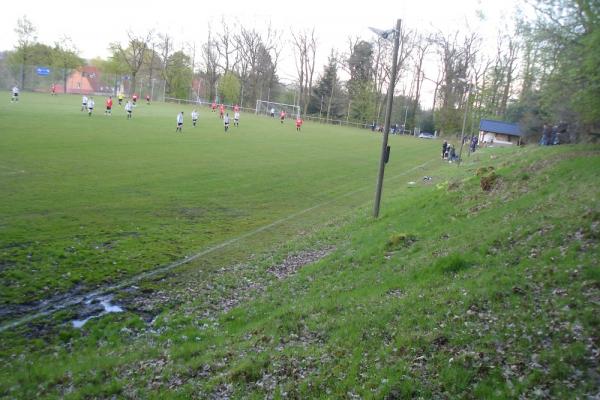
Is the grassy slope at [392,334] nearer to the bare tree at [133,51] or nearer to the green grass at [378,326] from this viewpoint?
the green grass at [378,326]

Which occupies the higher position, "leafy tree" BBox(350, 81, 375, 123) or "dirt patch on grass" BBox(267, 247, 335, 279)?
"leafy tree" BBox(350, 81, 375, 123)

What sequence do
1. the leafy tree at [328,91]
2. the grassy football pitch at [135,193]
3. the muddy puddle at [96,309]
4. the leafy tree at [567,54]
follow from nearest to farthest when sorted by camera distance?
the muddy puddle at [96,309] → the grassy football pitch at [135,193] → the leafy tree at [567,54] → the leafy tree at [328,91]

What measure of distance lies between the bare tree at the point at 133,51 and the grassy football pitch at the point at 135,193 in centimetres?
6466

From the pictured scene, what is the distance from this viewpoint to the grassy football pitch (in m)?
13.0

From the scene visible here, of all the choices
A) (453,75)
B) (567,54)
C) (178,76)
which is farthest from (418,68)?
(567,54)

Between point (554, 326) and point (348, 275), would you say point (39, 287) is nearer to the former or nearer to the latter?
point (348, 275)

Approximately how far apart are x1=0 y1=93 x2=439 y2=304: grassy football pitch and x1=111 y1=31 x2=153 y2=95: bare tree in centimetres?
6466

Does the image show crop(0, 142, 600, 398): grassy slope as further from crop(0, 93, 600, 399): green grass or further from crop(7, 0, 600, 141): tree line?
crop(7, 0, 600, 141): tree line

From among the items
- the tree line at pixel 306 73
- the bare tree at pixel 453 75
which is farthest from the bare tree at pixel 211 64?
the bare tree at pixel 453 75

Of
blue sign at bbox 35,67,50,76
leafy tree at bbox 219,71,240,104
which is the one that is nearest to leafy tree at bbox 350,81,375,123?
leafy tree at bbox 219,71,240,104

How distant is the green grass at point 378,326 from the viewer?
6648 mm

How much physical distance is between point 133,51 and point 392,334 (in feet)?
359

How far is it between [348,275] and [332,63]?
326ft

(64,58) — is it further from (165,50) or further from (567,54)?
(567,54)
